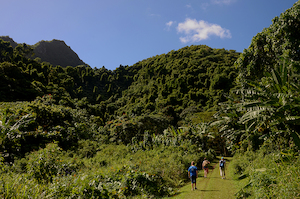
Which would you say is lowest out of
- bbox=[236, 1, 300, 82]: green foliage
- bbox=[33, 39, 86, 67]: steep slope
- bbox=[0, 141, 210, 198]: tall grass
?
bbox=[0, 141, 210, 198]: tall grass

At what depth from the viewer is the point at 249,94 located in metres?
6.29

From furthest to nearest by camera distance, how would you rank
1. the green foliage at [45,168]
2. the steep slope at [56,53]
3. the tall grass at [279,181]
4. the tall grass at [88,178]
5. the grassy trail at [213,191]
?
the steep slope at [56,53], the green foliage at [45,168], the grassy trail at [213,191], the tall grass at [88,178], the tall grass at [279,181]

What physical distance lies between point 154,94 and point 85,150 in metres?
39.0

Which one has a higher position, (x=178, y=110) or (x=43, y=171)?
(x=178, y=110)

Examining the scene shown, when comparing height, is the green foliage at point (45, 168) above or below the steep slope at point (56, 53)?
below

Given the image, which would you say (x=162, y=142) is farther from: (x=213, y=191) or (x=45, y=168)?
(x=45, y=168)

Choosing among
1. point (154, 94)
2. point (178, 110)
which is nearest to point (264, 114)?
point (178, 110)

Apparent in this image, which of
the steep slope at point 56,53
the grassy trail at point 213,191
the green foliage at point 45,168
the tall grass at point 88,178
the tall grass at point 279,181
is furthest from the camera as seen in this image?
the steep slope at point 56,53

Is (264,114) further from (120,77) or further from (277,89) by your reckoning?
(120,77)

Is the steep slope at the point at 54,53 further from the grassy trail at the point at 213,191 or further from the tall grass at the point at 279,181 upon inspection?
the tall grass at the point at 279,181

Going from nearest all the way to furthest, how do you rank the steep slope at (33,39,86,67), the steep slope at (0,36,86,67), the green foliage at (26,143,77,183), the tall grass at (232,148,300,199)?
1. the tall grass at (232,148,300,199)
2. the green foliage at (26,143,77,183)
3. the steep slope at (0,36,86,67)
4. the steep slope at (33,39,86,67)

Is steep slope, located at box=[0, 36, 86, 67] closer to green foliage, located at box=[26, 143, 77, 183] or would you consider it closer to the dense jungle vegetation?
the dense jungle vegetation

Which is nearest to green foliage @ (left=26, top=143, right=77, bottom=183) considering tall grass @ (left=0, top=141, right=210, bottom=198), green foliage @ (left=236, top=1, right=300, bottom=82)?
tall grass @ (left=0, top=141, right=210, bottom=198)

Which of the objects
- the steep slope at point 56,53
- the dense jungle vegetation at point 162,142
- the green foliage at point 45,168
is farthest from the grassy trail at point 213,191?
the steep slope at point 56,53
